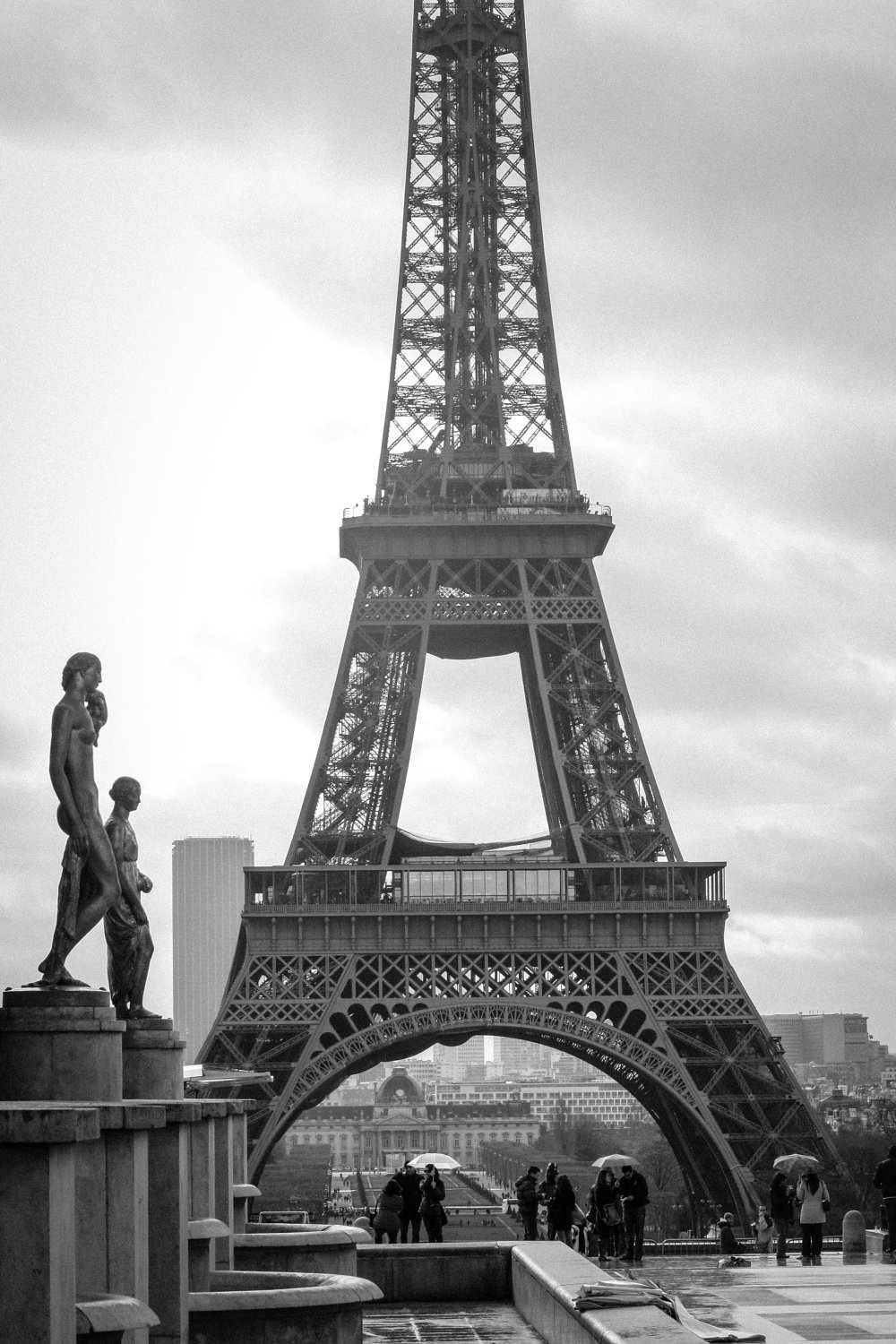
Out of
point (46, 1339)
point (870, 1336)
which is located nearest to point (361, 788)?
point (870, 1336)

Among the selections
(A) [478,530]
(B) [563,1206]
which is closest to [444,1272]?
(B) [563,1206]

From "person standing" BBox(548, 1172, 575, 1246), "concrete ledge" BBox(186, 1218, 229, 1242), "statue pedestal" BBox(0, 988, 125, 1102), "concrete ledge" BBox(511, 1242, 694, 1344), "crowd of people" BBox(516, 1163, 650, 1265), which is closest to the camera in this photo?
"concrete ledge" BBox(511, 1242, 694, 1344)

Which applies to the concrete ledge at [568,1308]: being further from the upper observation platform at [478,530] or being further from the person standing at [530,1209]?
the upper observation platform at [478,530]

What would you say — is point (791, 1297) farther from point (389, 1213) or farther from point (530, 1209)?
point (530, 1209)

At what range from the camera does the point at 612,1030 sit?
66.6 meters

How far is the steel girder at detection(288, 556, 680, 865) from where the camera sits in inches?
2803

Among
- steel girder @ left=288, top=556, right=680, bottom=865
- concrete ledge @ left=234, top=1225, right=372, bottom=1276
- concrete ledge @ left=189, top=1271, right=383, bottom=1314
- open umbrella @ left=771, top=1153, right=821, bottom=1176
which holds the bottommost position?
open umbrella @ left=771, top=1153, right=821, bottom=1176

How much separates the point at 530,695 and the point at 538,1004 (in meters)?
12.6

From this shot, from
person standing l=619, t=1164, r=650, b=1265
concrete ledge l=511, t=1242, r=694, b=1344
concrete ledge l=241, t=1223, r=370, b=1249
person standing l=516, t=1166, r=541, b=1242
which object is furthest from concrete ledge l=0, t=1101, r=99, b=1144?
person standing l=516, t=1166, r=541, b=1242

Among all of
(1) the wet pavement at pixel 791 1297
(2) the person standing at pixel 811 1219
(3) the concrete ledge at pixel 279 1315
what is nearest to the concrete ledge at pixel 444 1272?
(1) the wet pavement at pixel 791 1297

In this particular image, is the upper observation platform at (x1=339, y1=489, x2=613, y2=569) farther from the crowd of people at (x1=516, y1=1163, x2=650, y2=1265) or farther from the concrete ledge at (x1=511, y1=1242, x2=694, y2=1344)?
the concrete ledge at (x1=511, y1=1242, x2=694, y2=1344)

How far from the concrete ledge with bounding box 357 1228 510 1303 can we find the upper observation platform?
4912 cm

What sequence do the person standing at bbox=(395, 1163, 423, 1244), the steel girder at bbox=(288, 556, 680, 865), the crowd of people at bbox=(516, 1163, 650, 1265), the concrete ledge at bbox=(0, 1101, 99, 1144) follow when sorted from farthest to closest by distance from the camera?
the steel girder at bbox=(288, 556, 680, 865) → the person standing at bbox=(395, 1163, 423, 1244) → the crowd of people at bbox=(516, 1163, 650, 1265) → the concrete ledge at bbox=(0, 1101, 99, 1144)

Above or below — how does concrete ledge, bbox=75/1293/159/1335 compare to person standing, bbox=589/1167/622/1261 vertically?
above
